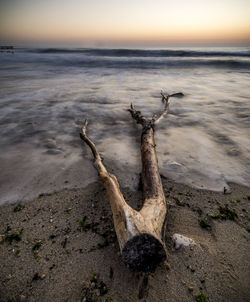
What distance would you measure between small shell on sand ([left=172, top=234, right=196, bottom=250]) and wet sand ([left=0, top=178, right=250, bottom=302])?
0.11 feet

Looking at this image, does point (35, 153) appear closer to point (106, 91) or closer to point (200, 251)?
point (200, 251)

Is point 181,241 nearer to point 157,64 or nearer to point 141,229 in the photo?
point 141,229

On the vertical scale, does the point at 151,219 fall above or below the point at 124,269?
above

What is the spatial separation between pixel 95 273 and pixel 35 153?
233 centimetres

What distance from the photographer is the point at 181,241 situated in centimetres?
166

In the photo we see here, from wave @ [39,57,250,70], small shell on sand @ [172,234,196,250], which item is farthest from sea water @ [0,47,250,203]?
wave @ [39,57,250,70]

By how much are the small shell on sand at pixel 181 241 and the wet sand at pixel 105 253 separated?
0.11 ft

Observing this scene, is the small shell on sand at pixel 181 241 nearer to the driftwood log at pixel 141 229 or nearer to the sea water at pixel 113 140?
the driftwood log at pixel 141 229

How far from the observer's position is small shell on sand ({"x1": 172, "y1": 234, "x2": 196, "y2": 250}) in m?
1.64

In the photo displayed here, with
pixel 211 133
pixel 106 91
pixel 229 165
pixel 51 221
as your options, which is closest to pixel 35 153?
pixel 51 221

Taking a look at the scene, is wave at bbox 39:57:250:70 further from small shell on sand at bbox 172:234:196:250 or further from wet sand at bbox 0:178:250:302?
small shell on sand at bbox 172:234:196:250

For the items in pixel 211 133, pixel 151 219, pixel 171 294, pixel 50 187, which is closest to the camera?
pixel 171 294

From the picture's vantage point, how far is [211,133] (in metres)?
3.96

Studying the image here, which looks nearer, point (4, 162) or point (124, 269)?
point (124, 269)
